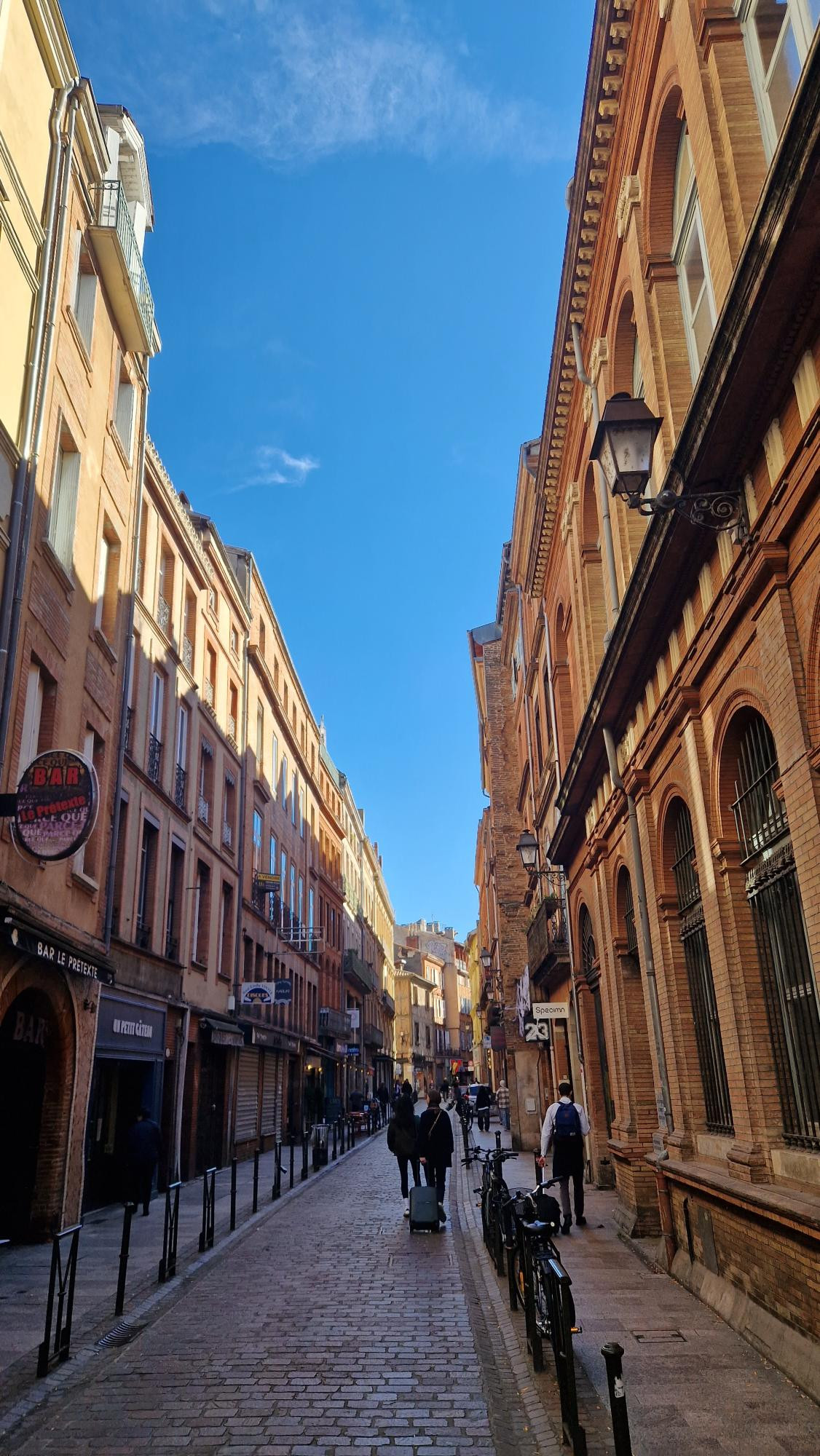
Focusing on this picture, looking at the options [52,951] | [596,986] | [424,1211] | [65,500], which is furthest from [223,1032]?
[65,500]

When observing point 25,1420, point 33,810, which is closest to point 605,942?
point 33,810

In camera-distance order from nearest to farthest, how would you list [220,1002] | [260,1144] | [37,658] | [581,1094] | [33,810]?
[33,810] < [37,658] < [581,1094] < [220,1002] < [260,1144]

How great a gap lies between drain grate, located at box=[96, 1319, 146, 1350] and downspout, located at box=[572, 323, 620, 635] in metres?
8.36

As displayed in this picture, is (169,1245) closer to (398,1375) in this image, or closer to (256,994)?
(398,1375)

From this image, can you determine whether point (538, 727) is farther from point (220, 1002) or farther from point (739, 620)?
point (739, 620)

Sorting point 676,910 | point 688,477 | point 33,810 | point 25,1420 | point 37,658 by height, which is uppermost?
point 37,658

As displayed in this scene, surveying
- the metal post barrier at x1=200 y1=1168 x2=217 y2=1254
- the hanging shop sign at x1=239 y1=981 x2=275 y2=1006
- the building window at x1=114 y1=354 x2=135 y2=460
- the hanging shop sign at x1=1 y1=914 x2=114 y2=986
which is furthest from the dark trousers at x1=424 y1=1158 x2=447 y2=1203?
the building window at x1=114 y1=354 x2=135 y2=460

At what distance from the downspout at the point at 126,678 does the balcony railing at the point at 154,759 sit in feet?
6.71

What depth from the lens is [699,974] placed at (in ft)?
34.4

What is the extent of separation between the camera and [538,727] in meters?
24.8

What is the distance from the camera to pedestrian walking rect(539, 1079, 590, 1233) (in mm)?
12742

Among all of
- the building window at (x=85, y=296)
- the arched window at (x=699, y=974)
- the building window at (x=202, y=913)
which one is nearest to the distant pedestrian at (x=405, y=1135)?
the arched window at (x=699, y=974)

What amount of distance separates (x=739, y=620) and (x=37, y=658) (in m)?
8.50

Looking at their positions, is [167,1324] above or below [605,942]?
below
